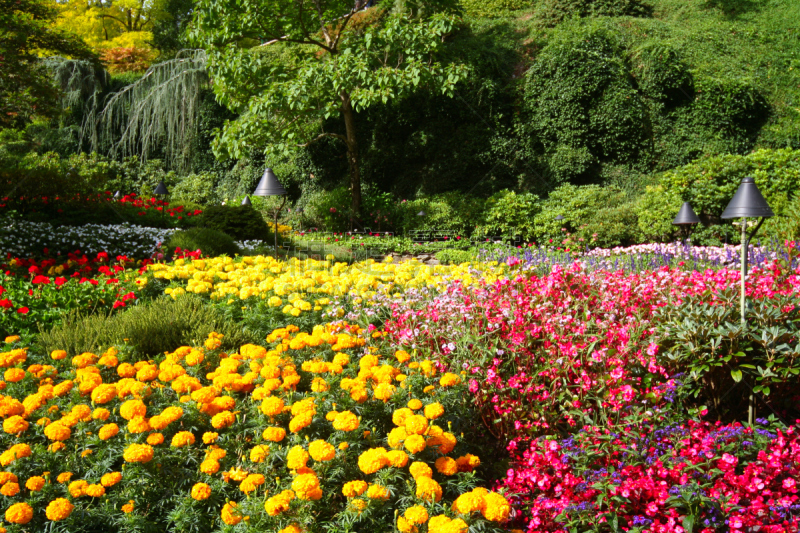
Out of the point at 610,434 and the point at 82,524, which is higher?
the point at 610,434

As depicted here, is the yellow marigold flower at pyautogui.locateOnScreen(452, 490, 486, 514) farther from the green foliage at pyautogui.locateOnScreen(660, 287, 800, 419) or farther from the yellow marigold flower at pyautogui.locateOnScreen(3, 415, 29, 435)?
the yellow marigold flower at pyautogui.locateOnScreen(3, 415, 29, 435)

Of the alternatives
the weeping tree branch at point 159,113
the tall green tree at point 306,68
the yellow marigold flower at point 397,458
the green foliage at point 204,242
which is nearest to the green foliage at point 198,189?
the weeping tree branch at point 159,113

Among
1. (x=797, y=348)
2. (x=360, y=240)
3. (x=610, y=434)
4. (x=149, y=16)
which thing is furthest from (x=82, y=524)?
(x=149, y=16)

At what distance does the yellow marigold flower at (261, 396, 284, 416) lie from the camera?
2.17 metres

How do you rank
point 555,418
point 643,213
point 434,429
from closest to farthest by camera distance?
point 434,429
point 555,418
point 643,213

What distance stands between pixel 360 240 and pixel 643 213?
554 centimetres

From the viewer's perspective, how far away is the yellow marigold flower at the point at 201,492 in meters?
1.84

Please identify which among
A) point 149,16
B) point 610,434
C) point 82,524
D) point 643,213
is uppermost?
point 149,16

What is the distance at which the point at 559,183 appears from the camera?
38.3ft

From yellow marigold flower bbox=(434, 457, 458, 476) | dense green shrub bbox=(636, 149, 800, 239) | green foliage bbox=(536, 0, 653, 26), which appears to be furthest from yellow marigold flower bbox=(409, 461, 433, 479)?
green foliage bbox=(536, 0, 653, 26)

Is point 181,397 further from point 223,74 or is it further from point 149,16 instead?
point 149,16

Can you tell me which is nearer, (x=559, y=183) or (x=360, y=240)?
(x=360, y=240)

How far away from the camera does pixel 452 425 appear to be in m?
2.40

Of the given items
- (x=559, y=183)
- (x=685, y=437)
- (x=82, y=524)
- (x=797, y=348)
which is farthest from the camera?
(x=559, y=183)
